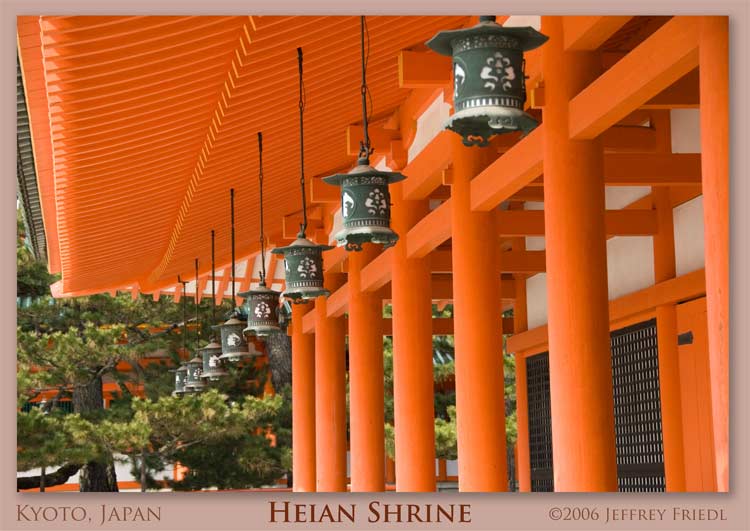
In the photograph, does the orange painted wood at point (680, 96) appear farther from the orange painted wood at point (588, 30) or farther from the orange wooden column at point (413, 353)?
→ the orange wooden column at point (413, 353)

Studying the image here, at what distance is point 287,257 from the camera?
7.19 m

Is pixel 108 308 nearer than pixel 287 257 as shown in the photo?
No

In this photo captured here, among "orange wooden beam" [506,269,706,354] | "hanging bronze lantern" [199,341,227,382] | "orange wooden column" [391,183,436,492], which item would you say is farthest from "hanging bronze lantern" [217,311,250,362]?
"orange wooden beam" [506,269,706,354]

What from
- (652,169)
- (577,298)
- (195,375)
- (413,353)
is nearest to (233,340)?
(413,353)

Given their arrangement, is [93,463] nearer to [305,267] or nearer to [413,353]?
[413,353]

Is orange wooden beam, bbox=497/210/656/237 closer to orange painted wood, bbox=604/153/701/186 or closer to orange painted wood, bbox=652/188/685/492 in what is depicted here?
orange painted wood, bbox=652/188/685/492

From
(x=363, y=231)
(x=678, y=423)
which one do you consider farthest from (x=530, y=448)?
(x=363, y=231)

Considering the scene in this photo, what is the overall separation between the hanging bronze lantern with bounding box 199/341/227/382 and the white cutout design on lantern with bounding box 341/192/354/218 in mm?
5488

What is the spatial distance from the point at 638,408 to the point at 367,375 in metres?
2.29

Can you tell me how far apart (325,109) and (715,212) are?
435 centimetres

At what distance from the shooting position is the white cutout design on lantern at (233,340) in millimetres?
9895

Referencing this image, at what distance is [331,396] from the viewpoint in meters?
11.9

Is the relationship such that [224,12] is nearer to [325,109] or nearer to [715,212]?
[715,212]

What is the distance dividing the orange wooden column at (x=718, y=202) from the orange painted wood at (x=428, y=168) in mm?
2979
